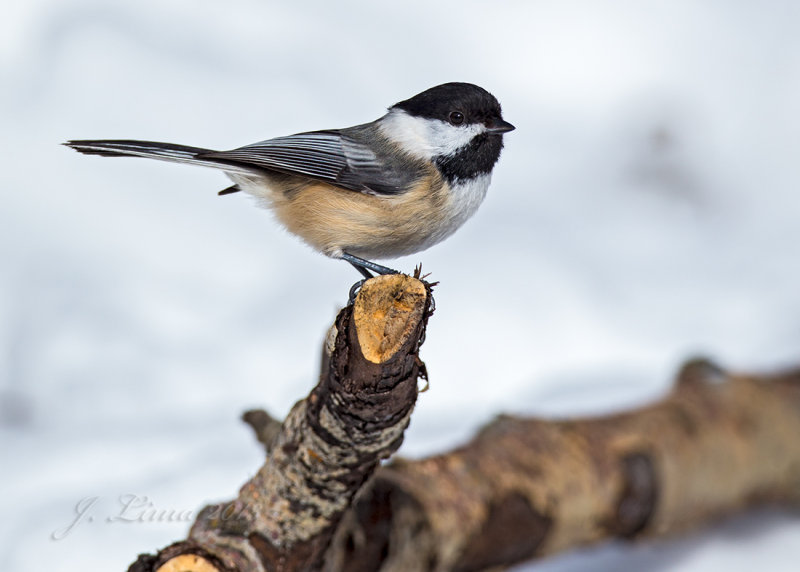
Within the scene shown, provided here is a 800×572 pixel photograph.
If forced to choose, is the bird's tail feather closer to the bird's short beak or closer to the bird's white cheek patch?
the bird's white cheek patch

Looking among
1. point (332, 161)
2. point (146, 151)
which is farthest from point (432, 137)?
point (146, 151)

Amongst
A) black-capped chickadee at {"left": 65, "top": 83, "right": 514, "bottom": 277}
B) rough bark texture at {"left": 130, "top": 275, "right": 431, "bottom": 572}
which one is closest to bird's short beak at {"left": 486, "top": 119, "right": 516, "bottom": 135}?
black-capped chickadee at {"left": 65, "top": 83, "right": 514, "bottom": 277}

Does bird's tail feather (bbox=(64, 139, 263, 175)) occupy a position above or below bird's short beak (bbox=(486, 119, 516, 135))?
above

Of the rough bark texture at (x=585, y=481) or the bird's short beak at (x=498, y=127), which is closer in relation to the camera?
the bird's short beak at (x=498, y=127)

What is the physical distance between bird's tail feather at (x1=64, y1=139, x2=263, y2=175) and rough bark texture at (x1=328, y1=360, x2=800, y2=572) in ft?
2.59

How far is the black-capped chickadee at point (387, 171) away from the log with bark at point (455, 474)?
0.88 ft

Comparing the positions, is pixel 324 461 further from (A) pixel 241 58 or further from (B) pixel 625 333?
(A) pixel 241 58

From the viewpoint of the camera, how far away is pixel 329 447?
1.56m

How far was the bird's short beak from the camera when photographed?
1.73m

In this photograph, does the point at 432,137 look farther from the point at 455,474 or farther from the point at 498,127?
the point at 455,474

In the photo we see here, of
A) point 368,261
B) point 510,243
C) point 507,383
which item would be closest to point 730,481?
point 507,383

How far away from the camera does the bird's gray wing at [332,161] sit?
1698 mm
